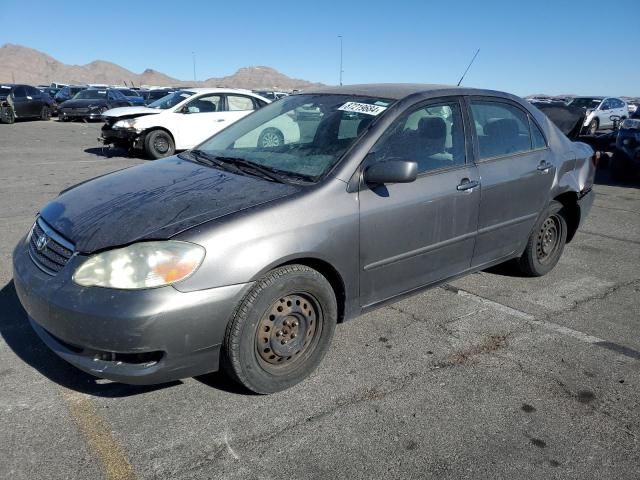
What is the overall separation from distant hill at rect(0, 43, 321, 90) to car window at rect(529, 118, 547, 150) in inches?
5441

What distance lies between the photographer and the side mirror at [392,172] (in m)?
2.97

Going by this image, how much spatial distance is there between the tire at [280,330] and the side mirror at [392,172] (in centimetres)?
64

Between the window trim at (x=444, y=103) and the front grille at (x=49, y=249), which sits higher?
the window trim at (x=444, y=103)

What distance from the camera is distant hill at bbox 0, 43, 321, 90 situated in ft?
466

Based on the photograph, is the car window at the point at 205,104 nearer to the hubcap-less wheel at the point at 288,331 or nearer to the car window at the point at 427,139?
the car window at the point at 427,139

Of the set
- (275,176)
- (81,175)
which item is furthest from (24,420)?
(81,175)

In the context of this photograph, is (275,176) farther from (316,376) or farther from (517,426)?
(517,426)

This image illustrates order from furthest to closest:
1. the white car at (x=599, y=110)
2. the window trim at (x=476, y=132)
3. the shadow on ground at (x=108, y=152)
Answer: the white car at (x=599, y=110)
the shadow on ground at (x=108, y=152)
the window trim at (x=476, y=132)

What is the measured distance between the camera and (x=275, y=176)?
3.13m

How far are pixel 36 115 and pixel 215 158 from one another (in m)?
24.7

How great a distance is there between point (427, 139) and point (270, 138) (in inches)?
43.3

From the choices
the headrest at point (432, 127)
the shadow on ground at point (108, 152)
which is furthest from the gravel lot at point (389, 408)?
the shadow on ground at point (108, 152)

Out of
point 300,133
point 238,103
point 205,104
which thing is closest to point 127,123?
point 205,104

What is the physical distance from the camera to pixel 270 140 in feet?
12.4
